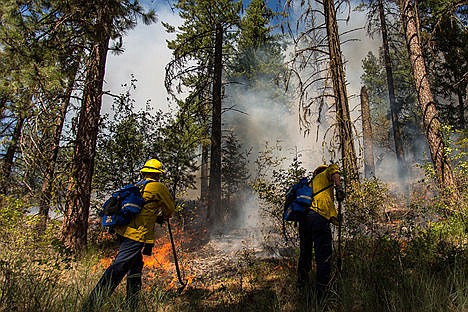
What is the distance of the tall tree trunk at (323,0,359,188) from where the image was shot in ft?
19.5

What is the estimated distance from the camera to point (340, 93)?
21.0 feet

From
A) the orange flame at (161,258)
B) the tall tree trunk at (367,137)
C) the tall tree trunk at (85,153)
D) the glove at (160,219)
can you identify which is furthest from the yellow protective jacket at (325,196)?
the tall tree trunk at (367,137)

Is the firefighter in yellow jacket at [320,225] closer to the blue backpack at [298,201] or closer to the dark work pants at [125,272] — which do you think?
the blue backpack at [298,201]

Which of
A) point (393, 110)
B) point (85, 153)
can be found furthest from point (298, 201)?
point (393, 110)

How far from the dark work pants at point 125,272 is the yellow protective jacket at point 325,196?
2293mm

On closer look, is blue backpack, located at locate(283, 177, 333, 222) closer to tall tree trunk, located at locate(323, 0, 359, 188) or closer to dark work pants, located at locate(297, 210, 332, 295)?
dark work pants, located at locate(297, 210, 332, 295)

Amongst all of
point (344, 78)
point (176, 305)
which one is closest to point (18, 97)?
point (176, 305)

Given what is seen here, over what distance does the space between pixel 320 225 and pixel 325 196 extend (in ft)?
1.26

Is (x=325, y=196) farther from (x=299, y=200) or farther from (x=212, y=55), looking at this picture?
(x=212, y=55)

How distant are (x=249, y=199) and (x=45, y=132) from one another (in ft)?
43.0

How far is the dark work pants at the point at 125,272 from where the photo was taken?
338cm

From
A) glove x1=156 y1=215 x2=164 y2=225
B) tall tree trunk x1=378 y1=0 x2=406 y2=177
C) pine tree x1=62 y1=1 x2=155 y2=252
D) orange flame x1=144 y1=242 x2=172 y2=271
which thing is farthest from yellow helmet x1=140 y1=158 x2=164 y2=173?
tall tree trunk x1=378 y1=0 x2=406 y2=177

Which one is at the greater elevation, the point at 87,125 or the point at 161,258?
the point at 87,125

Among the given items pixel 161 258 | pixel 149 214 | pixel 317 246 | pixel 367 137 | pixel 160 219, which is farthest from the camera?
pixel 367 137
